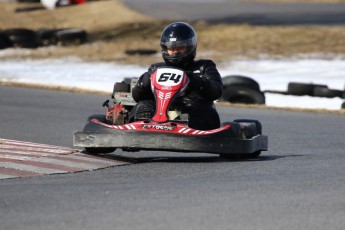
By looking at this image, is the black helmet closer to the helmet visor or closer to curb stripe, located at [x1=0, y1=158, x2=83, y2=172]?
the helmet visor

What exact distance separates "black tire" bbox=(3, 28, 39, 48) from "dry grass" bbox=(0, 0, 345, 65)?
17.3 inches

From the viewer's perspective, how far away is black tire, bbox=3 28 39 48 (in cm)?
2667

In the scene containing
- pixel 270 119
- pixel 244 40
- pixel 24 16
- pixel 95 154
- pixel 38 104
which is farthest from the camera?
pixel 24 16

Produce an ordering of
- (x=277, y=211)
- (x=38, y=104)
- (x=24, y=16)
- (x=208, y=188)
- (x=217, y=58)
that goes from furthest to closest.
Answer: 1. (x=24, y=16)
2. (x=217, y=58)
3. (x=38, y=104)
4. (x=208, y=188)
5. (x=277, y=211)

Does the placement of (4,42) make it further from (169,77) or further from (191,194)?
(191,194)

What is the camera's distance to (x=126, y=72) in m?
22.0

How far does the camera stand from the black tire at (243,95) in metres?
15.8

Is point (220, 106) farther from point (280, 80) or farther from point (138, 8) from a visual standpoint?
point (138, 8)

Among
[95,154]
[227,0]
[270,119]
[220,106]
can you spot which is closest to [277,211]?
[95,154]

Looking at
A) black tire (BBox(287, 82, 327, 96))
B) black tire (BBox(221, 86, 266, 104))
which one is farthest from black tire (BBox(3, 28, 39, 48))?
black tire (BBox(221, 86, 266, 104))

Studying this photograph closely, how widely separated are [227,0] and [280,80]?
2199cm

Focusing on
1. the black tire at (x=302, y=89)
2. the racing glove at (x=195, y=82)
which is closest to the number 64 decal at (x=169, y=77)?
the racing glove at (x=195, y=82)

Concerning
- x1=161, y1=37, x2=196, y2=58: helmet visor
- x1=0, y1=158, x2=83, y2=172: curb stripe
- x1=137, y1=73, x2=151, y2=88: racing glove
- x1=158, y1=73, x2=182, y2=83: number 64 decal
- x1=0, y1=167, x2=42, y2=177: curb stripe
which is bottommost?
x1=0, y1=158, x2=83, y2=172: curb stripe

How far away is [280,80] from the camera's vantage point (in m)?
19.9
